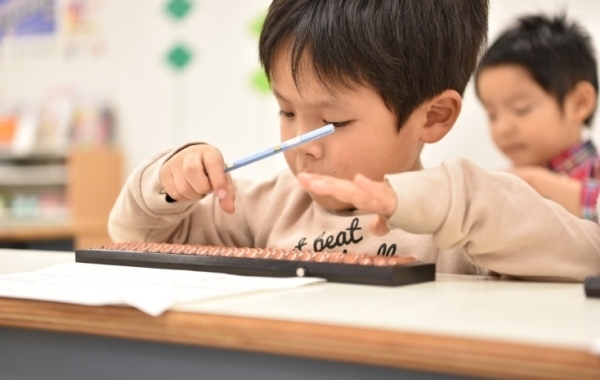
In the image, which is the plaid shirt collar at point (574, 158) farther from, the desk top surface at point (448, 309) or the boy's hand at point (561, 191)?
the desk top surface at point (448, 309)

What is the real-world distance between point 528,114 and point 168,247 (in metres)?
1.49

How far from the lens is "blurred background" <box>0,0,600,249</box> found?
158 inches

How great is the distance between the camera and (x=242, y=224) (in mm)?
1264

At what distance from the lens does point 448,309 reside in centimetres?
58

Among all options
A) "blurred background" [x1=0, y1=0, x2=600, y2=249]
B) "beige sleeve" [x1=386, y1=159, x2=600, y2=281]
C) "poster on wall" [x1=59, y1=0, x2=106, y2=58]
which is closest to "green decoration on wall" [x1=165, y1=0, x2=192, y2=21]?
A: "blurred background" [x1=0, y1=0, x2=600, y2=249]

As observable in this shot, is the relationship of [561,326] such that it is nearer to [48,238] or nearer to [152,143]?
[48,238]

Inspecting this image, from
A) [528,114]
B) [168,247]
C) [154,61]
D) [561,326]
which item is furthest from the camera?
[154,61]

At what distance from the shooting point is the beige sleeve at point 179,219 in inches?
46.7

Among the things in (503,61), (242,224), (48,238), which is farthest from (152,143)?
(242,224)

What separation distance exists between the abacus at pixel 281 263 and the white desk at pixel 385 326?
0.06ft

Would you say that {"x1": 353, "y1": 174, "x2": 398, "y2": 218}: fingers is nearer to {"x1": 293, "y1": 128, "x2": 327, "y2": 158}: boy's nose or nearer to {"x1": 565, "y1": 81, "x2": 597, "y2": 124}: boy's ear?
{"x1": 293, "y1": 128, "x2": 327, "y2": 158}: boy's nose

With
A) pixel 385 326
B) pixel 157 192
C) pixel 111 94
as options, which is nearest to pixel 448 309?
pixel 385 326

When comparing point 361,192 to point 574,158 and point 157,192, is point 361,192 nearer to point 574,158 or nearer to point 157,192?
point 157,192

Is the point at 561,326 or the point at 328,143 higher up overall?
the point at 328,143
